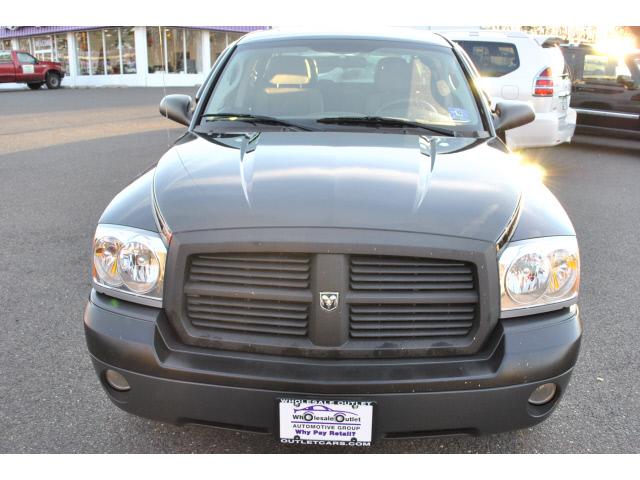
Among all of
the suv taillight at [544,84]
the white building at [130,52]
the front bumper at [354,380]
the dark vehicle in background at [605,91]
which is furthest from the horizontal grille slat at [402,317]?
the white building at [130,52]

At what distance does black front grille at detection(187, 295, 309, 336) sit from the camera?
7.32 feet

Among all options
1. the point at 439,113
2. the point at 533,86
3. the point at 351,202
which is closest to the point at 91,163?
the point at 533,86

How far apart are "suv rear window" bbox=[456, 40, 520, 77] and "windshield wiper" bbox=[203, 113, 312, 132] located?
669 centimetres

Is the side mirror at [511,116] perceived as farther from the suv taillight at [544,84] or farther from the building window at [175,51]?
the building window at [175,51]

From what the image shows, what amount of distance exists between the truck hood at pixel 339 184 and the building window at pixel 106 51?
34.5m

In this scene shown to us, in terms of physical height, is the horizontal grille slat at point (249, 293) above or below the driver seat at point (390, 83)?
below

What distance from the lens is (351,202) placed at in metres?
2.33

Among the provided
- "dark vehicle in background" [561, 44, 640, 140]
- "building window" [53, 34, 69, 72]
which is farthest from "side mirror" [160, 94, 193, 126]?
"building window" [53, 34, 69, 72]

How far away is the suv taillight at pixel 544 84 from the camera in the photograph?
343 inches

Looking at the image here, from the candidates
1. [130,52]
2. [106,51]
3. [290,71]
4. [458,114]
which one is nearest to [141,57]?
[130,52]

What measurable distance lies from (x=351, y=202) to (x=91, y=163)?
7702mm

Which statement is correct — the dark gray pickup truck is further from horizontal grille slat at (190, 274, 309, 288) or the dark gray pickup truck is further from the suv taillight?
the suv taillight

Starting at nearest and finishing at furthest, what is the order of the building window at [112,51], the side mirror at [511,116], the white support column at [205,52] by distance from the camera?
the side mirror at [511,116] < the building window at [112,51] < the white support column at [205,52]

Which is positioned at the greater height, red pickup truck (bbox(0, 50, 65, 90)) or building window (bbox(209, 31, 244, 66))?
building window (bbox(209, 31, 244, 66))
